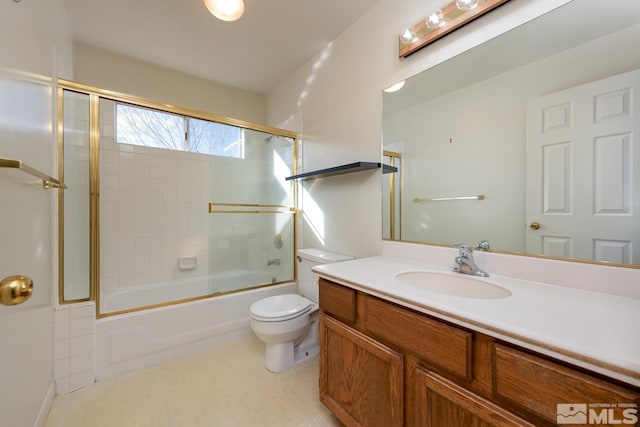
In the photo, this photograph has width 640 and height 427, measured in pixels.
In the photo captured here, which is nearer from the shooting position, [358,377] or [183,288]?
[358,377]

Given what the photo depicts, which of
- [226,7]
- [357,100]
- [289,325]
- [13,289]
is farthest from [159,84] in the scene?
[289,325]

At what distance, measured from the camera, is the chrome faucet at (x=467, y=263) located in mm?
1183

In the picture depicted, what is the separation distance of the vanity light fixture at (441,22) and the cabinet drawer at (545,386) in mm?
1497

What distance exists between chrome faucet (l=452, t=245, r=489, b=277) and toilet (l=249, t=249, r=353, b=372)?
846mm

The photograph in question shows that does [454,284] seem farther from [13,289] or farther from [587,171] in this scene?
[13,289]

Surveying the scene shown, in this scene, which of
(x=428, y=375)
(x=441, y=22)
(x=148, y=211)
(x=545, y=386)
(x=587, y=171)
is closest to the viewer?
(x=545, y=386)

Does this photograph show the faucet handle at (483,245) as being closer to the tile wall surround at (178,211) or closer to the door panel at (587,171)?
the door panel at (587,171)

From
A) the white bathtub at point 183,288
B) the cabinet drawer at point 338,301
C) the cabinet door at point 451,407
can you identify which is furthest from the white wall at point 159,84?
the cabinet door at point 451,407

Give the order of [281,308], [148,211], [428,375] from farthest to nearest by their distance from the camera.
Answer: [148,211]
[281,308]
[428,375]

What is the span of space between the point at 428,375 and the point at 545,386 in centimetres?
33

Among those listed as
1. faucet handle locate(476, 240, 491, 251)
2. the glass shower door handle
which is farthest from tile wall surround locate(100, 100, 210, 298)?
faucet handle locate(476, 240, 491, 251)

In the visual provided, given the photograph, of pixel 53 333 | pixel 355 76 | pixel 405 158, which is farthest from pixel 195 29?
pixel 53 333

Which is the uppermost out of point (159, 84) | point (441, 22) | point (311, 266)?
point (159, 84)

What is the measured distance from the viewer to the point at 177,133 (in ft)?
7.95
